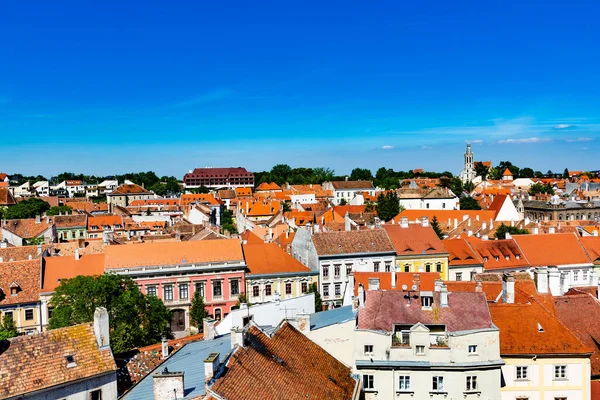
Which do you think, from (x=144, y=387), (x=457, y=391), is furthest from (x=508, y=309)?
(x=144, y=387)

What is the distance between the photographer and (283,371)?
23203 millimetres

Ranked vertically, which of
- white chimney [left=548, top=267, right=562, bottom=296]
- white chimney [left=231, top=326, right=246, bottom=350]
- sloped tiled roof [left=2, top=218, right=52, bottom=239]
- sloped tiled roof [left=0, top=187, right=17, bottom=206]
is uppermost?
sloped tiled roof [left=0, top=187, right=17, bottom=206]

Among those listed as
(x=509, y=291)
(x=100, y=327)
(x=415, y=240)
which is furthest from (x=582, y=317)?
(x=415, y=240)

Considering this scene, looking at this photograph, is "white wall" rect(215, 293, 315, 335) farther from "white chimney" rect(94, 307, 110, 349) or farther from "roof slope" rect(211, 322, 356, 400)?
"white chimney" rect(94, 307, 110, 349)

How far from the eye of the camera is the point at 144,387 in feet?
78.1

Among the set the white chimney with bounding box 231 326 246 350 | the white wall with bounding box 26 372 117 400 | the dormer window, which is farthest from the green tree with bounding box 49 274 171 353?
the white chimney with bounding box 231 326 246 350

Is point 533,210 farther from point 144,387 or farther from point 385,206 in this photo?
point 144,387

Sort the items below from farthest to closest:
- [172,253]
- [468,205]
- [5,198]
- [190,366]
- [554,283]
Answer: [5,198], [468,205], [172,253], [554,283], [190,366]

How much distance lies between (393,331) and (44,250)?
47.0m

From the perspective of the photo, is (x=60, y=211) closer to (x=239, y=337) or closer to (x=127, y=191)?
(x=127, y=191)

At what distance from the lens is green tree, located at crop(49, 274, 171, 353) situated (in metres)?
39.2

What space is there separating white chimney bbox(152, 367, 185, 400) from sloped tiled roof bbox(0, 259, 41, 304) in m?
35.3

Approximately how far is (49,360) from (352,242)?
3850cm

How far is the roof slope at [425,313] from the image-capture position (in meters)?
27.7
